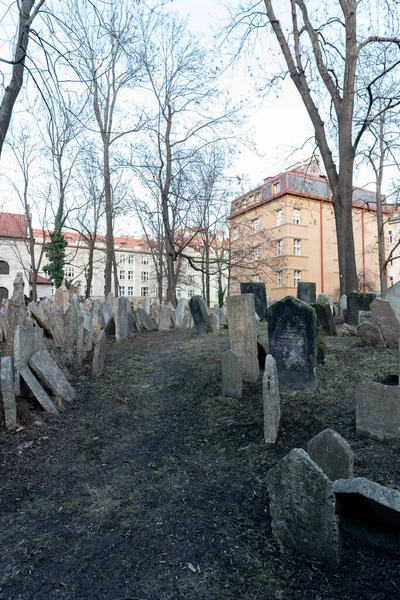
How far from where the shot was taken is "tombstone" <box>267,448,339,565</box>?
190cm

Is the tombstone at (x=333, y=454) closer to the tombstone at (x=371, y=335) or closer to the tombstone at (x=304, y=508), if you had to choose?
the tombstone at (x=304, y=508)

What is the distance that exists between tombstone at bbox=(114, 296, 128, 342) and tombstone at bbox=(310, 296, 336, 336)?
184 inches

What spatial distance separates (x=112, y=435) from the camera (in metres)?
3.93

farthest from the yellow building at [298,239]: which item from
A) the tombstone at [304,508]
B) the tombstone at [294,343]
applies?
the tombstone at [304,508]

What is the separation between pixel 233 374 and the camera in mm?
4602

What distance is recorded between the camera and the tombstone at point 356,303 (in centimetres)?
839

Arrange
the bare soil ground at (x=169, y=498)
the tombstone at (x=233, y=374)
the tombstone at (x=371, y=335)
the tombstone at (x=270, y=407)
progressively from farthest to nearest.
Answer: the tombstone at (x=371, y=335), the tombstone at (x=233, y=374), the tombstone at (x=270, y=407), the bare soil ground at (x=169, y=498)

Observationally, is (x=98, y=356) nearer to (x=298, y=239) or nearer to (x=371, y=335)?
(x=371, y=335)

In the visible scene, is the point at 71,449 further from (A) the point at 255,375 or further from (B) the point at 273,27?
(B) the point at 273,27

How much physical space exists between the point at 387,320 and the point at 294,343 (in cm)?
217

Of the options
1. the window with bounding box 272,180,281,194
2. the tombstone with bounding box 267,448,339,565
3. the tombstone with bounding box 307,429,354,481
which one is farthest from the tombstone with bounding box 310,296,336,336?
the window with bounding box 272,180,281,194

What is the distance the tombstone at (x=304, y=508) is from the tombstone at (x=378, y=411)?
148cm

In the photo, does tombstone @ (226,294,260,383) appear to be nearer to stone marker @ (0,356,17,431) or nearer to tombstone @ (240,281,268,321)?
stone marker @ (0,356,17,431)

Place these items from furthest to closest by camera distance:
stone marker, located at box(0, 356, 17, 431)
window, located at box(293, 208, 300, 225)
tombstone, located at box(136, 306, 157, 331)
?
1. window, located at box(293, 208, 300, 225)
2. tombstone, located at box(136, 306, 157, 331)
3. stone marker, located at box(0, 356, 17, 431)
